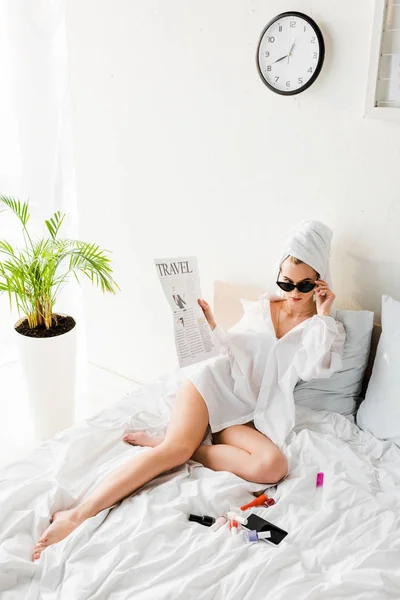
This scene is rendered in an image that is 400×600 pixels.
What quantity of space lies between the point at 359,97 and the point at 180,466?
1.31 metres

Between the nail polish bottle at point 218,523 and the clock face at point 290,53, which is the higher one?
the clock face at point 290,53

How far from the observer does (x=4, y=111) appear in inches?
118

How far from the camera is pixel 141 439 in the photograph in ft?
6.51

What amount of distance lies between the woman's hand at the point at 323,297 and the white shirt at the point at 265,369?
3cm

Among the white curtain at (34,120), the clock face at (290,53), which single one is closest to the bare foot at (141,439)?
the clock face at (290,53)

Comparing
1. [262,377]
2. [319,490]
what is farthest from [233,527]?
[262,377]

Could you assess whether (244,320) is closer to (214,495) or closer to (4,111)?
(214,495)

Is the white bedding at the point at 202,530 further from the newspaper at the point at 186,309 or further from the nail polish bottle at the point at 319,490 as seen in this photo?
the newspaper at the point at 186,309

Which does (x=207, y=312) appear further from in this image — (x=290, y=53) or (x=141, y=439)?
(x=290, y=53)

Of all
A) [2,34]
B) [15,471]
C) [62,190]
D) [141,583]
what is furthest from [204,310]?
[2,34]

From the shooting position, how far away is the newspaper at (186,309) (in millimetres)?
2008

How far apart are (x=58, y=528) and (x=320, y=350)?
951 millimetres

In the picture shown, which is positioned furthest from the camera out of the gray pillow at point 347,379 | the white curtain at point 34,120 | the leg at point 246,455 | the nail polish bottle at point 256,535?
the white curtain at point 34,120

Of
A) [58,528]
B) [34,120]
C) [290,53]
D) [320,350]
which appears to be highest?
[290,53]
